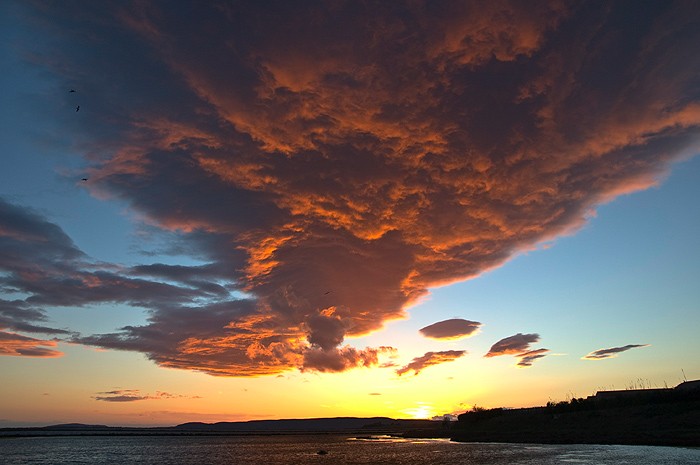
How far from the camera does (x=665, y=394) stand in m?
116

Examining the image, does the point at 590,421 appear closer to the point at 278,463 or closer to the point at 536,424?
the point at 536,424

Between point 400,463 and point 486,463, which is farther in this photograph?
point 400,463

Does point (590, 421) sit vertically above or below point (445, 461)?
above

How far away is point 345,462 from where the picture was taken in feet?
254

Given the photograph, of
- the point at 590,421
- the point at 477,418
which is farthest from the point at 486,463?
the point at 477,418

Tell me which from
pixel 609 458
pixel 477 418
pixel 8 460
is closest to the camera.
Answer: pixel 609 458

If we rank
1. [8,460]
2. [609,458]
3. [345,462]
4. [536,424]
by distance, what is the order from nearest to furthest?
[609,458]
[345,462]
[8,460]
[536,424]

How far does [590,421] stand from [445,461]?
59.4 meters

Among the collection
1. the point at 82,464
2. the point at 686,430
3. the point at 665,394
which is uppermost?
the point at 665,394

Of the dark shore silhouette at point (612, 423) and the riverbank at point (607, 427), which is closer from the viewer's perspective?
the riverbank at point (607, 427)

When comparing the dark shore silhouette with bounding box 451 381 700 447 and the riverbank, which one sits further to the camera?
the dark shore silhouette with bounding box 451 381 700 447

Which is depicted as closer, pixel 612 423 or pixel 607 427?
pixel 607 427

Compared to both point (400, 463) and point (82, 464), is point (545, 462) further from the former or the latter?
point (82, 464)

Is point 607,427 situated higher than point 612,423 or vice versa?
point 612,423
